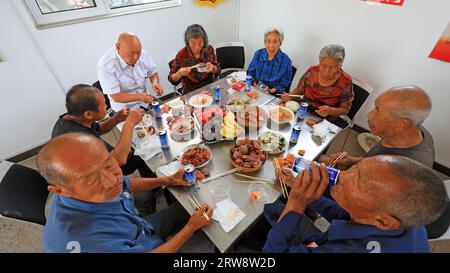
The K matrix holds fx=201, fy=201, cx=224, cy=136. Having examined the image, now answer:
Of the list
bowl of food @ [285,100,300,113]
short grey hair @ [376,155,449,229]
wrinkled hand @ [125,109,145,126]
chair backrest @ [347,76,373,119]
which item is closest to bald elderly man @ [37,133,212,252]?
wrinkled hand @ [125,109,145,126]

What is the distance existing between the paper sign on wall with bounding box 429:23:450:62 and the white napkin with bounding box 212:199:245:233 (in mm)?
2886

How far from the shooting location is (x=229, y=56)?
3471mm

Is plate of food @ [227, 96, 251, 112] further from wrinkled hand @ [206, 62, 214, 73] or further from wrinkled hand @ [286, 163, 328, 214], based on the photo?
wrinkled hand @ [286, 163, 328, 214]

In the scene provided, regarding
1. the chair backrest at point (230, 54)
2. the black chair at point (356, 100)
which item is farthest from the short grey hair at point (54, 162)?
the chair backrest at point (230, 54)

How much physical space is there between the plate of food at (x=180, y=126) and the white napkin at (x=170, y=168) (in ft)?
0.95

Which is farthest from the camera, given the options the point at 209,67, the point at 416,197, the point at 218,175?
the point at 209,67

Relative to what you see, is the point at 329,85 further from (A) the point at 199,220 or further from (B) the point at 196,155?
(A) the point at 199,220

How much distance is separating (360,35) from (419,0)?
2.02 feet

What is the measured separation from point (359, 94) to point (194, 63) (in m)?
2.08

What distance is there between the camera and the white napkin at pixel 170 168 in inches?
58.6

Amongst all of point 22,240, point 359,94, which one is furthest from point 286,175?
point 22,240

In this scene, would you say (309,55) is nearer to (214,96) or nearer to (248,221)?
(214,96)

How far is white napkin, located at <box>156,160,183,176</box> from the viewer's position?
1.49 meters
